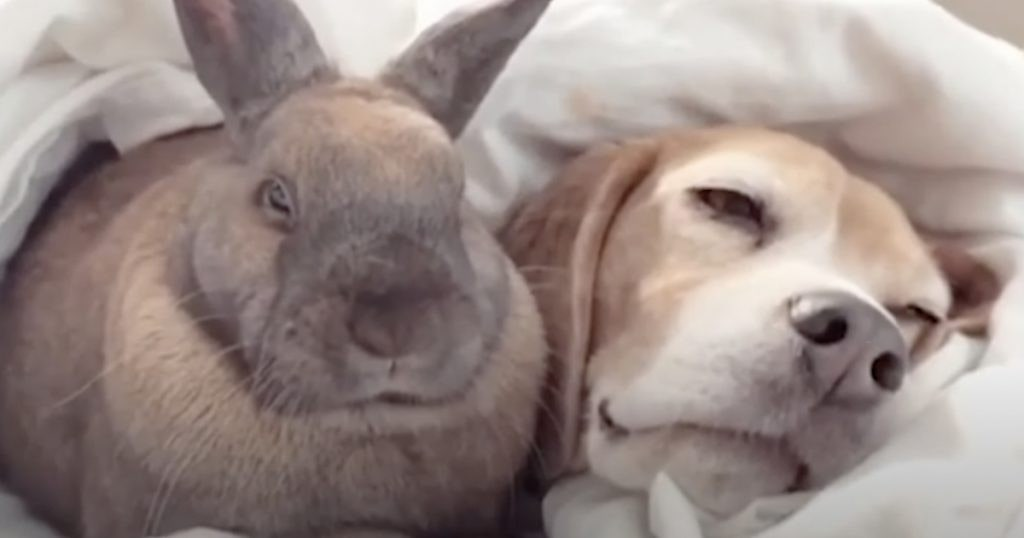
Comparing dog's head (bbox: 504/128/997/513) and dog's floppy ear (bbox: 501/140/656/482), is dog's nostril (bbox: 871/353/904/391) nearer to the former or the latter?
dog's head (bbox: 504/128/997/513)

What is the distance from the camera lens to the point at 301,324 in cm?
90

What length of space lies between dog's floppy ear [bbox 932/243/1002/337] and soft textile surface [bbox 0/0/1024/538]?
0.03 ft

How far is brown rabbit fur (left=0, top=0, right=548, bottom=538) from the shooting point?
905 mm

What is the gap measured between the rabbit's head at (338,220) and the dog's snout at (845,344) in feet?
0.52

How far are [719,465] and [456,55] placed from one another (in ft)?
0.85

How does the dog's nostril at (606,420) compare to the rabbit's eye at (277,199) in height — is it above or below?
below

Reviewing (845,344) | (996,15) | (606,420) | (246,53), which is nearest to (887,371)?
(845,344)

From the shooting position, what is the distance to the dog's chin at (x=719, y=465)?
966 mm

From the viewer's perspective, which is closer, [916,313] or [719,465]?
[719,465]

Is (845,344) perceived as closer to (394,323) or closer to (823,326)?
(823,326)

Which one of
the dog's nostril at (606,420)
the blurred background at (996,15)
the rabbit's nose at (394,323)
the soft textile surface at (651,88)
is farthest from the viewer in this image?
the blurred background at (996,15)

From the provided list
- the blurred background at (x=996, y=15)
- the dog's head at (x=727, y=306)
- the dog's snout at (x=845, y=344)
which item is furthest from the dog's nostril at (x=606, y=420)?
the blurred background at (x=996, y=15)

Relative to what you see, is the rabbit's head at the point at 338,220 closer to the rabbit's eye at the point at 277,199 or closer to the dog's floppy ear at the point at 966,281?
the rabbit's eye at the point at 277,199

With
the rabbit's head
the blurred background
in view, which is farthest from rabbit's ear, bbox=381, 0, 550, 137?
the blurred background
